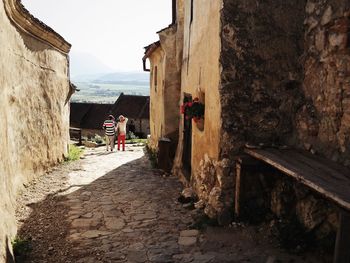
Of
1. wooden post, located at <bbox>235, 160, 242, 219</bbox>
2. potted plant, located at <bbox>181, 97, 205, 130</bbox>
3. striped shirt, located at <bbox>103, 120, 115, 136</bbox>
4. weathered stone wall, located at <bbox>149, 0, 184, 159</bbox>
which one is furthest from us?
striped shirt, located at <bbox>103, 120, 115, 136</bbox>

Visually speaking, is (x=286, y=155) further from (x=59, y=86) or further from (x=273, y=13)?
(x=59, y=86)

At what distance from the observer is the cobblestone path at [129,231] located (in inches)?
194

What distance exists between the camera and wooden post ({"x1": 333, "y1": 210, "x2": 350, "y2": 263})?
337 centimetres

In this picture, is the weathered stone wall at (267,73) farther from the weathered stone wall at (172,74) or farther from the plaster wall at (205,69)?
the weathered stone wall at (172,74)

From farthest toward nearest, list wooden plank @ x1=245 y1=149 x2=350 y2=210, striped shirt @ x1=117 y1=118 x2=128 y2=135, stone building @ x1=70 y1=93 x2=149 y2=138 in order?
stone building @ x1=70 y1=93 x2=149 y2=138 → striped shirt @ x1=117 y1=118 x2=128 y2=135 → wooden plank @ x1=245 y1=149 x2=350 y2=210

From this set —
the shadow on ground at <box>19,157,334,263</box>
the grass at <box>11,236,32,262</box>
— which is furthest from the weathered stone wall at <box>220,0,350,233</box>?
the grass at <box>11,236,32,262</box>

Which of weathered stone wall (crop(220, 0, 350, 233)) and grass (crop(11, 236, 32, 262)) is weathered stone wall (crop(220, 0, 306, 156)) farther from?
grass (crop(11, 236, 32, 262))

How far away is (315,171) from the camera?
4.10 m

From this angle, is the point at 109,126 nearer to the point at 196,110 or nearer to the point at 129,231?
the point at 196,110

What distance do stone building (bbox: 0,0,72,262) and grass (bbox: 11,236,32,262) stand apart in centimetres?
14

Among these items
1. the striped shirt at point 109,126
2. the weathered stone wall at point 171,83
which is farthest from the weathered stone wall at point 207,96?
the striped shirt at point 109,126

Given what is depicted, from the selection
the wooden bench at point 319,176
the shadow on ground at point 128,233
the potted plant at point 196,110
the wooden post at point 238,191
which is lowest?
the shadow on ground at point 128,233

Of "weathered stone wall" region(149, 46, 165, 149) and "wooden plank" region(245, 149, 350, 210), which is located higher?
"weathered stone wall" region(149, 46, 165, 149)

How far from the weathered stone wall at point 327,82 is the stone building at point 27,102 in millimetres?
4233
